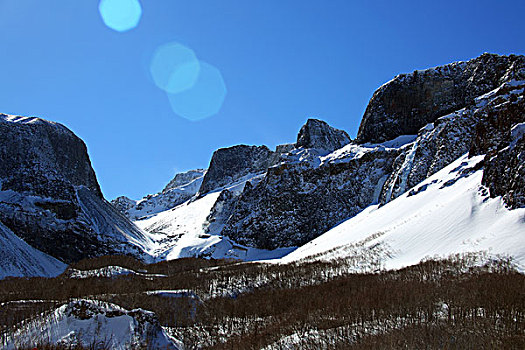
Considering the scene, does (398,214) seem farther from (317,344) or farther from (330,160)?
(330,160)

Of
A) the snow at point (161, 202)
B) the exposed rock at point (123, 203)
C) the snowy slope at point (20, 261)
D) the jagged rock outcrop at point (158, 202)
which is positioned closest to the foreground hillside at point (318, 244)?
the snowy slope at point (20, 261)

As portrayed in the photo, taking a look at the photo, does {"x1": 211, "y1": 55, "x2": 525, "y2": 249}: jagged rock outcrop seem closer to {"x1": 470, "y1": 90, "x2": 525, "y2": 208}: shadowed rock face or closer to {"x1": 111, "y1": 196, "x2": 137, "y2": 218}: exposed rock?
{"x1": 470, "y1": 90, "x2": 525, "y2": 208}: shadowed rock face

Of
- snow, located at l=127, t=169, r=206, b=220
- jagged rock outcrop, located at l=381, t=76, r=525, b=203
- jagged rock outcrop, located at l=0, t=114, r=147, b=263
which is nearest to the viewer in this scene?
jagged rock outcrop, located at l=381, t=76, r=525, b=203

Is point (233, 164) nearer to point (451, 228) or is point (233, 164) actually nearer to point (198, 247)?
point (198, 247)

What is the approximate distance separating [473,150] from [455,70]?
31.9 meters

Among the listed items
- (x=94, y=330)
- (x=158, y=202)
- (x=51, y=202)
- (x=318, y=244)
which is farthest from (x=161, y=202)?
(x=94, y=330)

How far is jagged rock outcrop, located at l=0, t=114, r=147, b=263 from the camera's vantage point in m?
45.2

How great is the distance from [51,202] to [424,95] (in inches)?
2322

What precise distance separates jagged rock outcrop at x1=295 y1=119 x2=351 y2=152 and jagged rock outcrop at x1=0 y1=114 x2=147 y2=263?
37.5 m

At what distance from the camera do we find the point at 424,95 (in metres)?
58.2

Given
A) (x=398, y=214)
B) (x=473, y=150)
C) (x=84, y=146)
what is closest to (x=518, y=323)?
(x=398, y=214)

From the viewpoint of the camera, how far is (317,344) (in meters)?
7.37

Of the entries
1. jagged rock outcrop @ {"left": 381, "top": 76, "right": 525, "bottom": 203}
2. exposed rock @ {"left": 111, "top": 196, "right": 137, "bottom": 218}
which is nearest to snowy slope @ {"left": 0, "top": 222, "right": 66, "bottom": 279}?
jagged rock outcrop @ {"left": 381, "top": 76, "right": 525, "bottom": 203}

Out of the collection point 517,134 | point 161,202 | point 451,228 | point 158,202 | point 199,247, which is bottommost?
point 451,228
